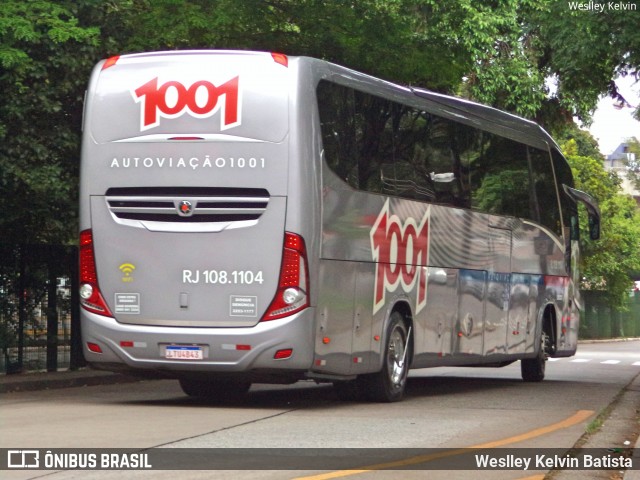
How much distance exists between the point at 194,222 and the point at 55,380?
5.45 m

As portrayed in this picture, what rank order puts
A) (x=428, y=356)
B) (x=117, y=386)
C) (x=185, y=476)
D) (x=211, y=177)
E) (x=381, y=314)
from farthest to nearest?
(x=117, y=386), (x=428, y=356), (x=381, y=314), (x=211, y=177), (x=185, y=476)

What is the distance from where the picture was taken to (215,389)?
17062 mm

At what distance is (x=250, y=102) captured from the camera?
14531mm

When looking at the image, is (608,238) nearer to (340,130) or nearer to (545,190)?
(545,190)

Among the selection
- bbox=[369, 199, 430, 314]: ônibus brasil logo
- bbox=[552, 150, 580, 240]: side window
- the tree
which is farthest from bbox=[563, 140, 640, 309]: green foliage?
bbox=[369, 199, 430, 314]: ônibus brasil logo

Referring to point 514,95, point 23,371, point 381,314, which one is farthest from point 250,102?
point 514,95

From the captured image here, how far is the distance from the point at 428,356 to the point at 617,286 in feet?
160

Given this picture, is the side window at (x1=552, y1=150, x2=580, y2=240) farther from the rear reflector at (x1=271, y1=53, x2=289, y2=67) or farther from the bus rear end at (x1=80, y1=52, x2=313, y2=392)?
the bus rear end at (x1=80, y1=52, x2=313, y2=392)

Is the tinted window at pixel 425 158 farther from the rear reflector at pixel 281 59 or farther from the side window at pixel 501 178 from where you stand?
the rear reflector at pixel 281 59

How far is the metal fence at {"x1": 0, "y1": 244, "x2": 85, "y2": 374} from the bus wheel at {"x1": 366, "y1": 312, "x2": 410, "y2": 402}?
610cm

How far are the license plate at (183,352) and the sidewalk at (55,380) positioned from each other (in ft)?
13.6

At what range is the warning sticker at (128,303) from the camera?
14.8 meters

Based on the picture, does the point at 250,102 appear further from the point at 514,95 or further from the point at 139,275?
the point at 514,95

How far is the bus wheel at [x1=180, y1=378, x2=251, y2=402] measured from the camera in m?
16.9
